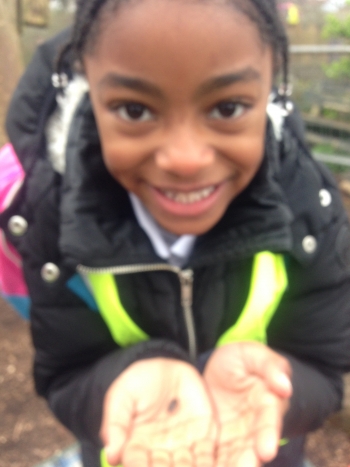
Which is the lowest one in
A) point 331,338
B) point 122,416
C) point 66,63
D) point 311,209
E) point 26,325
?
point 26,325

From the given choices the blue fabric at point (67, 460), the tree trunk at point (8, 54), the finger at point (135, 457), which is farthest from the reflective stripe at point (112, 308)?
the tree trunk at point (8, 54)

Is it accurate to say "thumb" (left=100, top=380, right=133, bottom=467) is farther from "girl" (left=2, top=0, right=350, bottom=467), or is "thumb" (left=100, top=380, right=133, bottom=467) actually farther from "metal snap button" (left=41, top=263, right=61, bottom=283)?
"metal snap button" (left=41, top=263, right=61, bottom=283)

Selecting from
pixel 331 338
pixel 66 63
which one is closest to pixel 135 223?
pixel 66 63

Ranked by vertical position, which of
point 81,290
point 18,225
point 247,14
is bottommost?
point 81,290

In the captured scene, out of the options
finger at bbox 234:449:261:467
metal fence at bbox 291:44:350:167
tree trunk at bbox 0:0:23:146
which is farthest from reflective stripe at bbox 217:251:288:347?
metal fence at bbox 291:44:350:167

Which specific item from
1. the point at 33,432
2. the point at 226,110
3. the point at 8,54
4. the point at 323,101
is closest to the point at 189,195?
the point at 226,110

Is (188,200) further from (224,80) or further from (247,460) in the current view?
(247,460)

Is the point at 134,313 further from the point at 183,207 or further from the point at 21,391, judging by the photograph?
the point at 21,391
